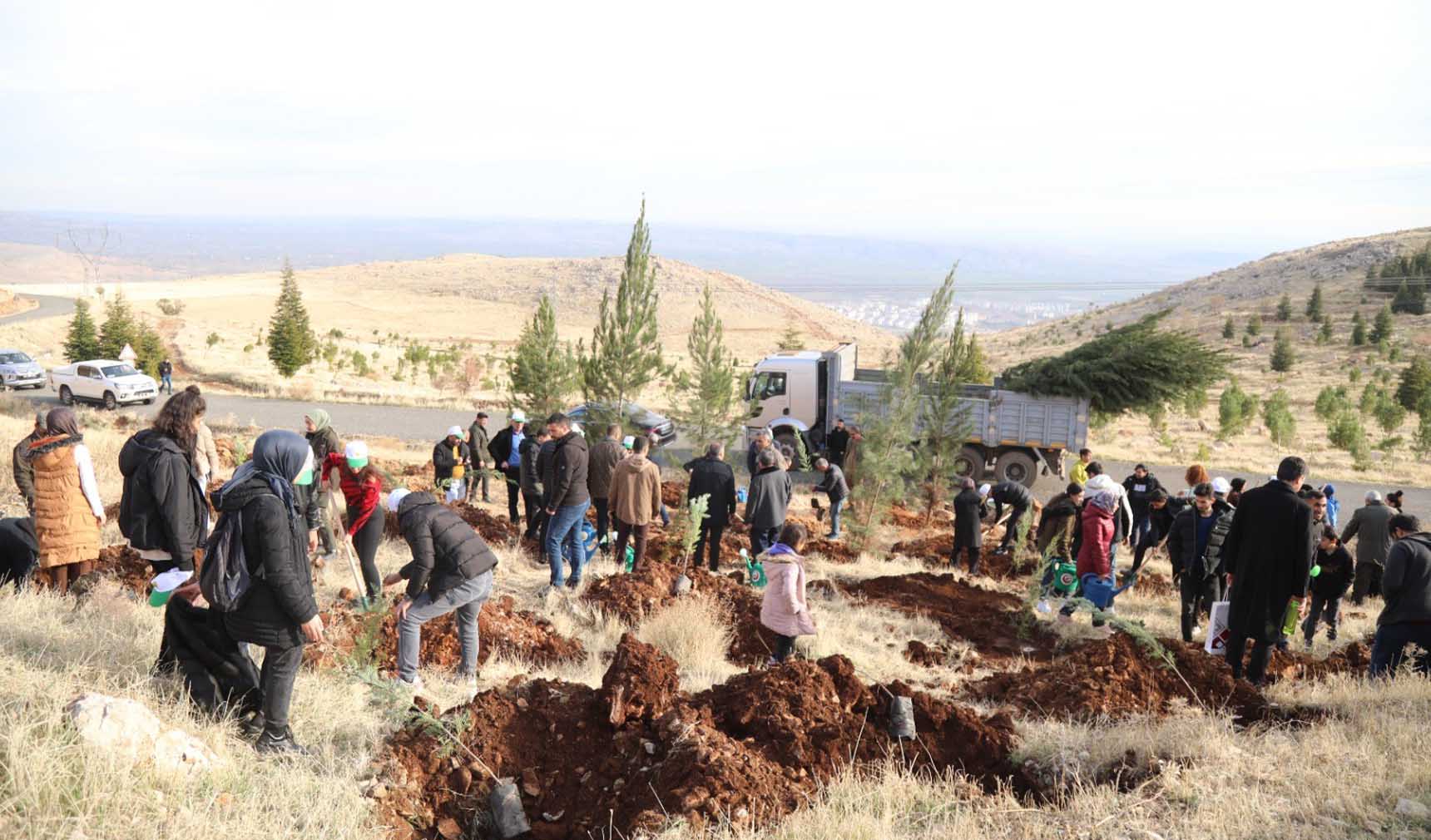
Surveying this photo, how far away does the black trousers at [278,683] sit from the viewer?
163 inches

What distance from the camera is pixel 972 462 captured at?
752 inches

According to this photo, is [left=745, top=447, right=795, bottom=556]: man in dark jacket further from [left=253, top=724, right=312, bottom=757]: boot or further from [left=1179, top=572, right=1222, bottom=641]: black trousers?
[left=253, top=724, right=312, bottom=757]: boot

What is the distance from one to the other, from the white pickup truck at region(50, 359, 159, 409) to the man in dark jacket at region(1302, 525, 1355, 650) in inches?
1112

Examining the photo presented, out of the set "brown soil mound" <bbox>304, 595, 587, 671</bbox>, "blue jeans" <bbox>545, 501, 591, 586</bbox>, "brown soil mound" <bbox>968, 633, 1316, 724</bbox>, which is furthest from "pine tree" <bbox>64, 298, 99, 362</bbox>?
"brown soil mound" <bbox>968, 633, 1316, 724</bbox>

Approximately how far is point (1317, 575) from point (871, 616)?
4053 mm

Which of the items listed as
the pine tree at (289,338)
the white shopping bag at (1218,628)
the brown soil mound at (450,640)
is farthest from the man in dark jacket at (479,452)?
the pine tree at (289,338)

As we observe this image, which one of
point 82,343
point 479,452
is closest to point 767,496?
point 479,452

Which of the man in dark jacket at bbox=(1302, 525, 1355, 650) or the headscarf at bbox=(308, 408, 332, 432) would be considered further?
the man in dark jacket at bbox=(1302, 525, 1355, 650)

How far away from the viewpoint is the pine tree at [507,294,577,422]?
16188mm

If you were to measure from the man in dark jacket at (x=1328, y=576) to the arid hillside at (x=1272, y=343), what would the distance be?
999 centimetres

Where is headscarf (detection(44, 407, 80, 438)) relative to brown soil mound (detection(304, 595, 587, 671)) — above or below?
above

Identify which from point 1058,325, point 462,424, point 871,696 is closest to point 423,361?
point 462,424

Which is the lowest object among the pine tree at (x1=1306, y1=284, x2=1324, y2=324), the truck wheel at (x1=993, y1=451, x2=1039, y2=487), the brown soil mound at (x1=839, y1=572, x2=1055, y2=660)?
the truck wheel at (x1=993, y1=451, x2=1039, y2=487)

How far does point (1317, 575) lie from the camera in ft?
26.9
